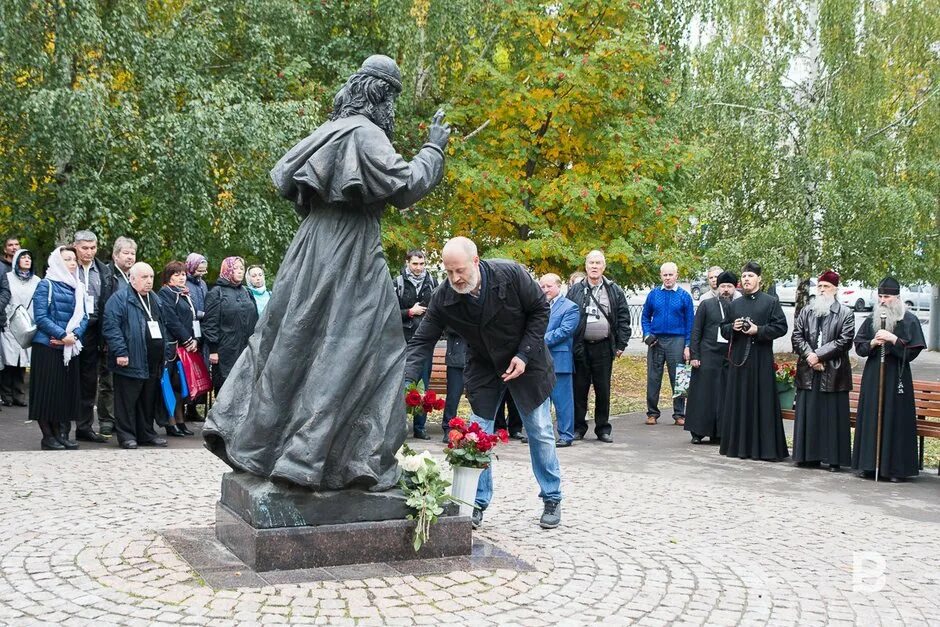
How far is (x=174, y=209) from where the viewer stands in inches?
590

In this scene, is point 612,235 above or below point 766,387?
above

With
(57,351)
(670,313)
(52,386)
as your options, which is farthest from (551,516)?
(670,313)

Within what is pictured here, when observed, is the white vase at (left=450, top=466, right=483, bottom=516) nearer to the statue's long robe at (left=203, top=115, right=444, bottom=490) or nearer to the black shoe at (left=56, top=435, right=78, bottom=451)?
the statue's long robe at (left=203, top=115, right=444, bottom=490)

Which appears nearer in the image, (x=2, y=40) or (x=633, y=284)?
(x=2, y=40)

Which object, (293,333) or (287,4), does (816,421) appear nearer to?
(293,333)

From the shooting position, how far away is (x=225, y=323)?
1194 centimetres

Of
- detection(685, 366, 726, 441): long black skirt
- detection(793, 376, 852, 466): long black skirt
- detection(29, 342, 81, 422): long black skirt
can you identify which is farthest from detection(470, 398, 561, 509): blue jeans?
detection(685, 366, 726, 441): long black skirt

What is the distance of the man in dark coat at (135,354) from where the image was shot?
411 inches

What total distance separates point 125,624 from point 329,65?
15.5 meters

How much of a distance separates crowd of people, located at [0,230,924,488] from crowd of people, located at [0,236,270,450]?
0.05ft

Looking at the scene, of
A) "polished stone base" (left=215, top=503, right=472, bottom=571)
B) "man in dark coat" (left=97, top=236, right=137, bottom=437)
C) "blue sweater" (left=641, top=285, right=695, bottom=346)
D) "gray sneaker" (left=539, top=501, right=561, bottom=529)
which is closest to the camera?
"polished stone base" (left=215, top=503, right=472, bottom=571)

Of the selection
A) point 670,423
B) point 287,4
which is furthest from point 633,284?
point 287,4

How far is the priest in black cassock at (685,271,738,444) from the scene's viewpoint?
40.1 ft

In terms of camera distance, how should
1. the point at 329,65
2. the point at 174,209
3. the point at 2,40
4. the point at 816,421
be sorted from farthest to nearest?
1. the point at 329,65
2. the point at 174,209
3. the point at 2,40
4. the point at 816,421
